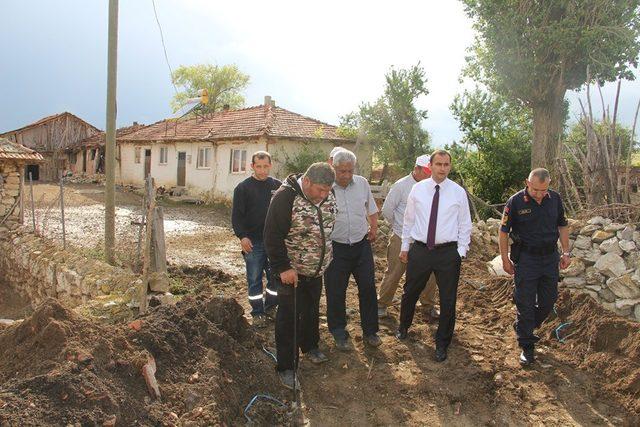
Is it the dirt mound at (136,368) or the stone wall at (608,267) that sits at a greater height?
the stone wall at (608,267)

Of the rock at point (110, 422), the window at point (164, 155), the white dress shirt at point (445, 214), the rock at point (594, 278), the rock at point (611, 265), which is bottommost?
the rock at point (110, 422)

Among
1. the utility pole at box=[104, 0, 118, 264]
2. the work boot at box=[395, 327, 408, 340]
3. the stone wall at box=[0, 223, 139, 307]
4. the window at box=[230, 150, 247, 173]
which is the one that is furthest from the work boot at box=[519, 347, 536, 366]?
the window at box=[230, 150, 247, 173]

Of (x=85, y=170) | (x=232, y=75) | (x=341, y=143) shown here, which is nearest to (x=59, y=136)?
(x=85, y=170)

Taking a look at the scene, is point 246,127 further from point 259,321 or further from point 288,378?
point 288,378

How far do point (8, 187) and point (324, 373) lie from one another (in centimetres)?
1092

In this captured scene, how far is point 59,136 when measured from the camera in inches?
1416

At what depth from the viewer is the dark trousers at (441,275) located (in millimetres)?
4398

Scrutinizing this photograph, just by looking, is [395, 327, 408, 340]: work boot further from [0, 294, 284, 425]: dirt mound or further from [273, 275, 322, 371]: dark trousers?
[0, 294, 284, 425]: dirt mound

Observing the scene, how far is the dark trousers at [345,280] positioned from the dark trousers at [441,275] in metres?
0.37

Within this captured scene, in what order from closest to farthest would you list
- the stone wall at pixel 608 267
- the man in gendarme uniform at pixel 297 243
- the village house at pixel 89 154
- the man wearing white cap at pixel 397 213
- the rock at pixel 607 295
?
the man in gendarme uniform at pixel 297 243 → the man wearing white cap at pixel 397 213 → the stone wall at pixel 608 267 → the rock at pixel 607 295 → the village house at pixel 89 154

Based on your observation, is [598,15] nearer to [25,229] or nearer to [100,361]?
[100,361]

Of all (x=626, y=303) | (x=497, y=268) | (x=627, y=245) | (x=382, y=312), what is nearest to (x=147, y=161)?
(x=497, y=268)

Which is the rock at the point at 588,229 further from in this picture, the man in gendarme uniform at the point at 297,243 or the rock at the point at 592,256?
the man in gendarme uniform at the point at 297,243

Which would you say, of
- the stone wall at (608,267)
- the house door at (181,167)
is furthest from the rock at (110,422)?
the house door at (181,167)
